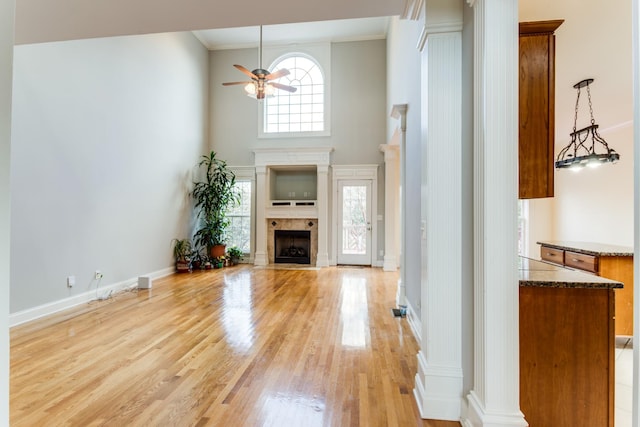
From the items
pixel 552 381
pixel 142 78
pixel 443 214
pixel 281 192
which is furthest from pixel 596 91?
pixel 142 78

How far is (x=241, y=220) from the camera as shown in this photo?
289 inches

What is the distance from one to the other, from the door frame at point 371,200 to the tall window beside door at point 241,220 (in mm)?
2008

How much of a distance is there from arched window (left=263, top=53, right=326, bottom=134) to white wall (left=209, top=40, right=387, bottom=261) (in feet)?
0.91

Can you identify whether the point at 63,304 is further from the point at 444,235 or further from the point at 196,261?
the point at 444,235

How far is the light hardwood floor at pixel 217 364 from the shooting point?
1.79 m

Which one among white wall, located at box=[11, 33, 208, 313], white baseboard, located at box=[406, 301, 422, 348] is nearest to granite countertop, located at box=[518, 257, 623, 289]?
white baseboard, located at box=[406, 301, 422, 348]

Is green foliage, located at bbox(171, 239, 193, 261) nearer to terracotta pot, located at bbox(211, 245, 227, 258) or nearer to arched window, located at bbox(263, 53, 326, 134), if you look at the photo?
terracotta pot, located at bbox(211, 245, 227, 258)

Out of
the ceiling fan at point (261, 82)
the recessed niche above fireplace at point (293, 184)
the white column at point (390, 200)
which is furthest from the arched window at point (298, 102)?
the ceiling fan at point (261, 82)

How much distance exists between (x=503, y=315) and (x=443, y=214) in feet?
1.96

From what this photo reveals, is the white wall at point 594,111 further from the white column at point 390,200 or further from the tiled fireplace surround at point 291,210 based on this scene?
the tiled fireplace surround at point 291,210

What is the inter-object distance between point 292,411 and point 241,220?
5.87m

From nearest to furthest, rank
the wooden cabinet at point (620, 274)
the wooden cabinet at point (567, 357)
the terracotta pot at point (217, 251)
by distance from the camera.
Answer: the wooden cabinet at point (567, 357), the wooden cabinet at point (620, 274), the terracotta pot at point (217, 251)

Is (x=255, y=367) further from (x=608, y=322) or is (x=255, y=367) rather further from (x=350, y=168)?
(x=350, y=168)

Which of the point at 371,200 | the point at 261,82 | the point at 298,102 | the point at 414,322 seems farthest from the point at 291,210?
the point at 414,322
